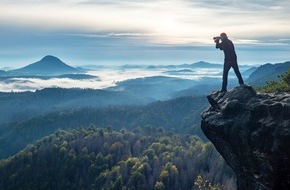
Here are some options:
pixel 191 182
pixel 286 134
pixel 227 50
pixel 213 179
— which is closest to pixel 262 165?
pixel 286 134

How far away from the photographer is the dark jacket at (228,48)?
47750 millimetres

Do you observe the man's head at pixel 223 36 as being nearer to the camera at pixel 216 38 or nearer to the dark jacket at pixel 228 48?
the dark jacket at pixel 228 48

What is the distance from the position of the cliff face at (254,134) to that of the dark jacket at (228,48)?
485cm

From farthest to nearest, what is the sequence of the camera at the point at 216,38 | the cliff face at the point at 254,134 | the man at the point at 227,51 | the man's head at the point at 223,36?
the camera at the point at 216,38, the man at the point at 227,51, the man's head at the point at 223,36, the cliff face at the point at 254,134

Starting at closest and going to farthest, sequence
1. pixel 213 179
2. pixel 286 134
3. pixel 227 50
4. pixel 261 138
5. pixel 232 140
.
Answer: pixel 286 134
pixel 261 138
pixel 232 140
pixel 227 50
pixel 213 179

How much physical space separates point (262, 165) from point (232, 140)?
4447 millimetres

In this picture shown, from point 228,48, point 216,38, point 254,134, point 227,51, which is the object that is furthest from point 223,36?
point 254,134

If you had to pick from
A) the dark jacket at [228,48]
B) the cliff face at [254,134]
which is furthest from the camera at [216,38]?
the cliff face at [254,134]

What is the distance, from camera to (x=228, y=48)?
48.0 metres

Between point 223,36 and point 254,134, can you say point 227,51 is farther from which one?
point 254,134

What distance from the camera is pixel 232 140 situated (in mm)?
→ 40938

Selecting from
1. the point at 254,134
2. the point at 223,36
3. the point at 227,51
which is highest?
the point at 223,36

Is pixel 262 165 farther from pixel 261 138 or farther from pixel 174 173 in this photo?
pixel 174 173

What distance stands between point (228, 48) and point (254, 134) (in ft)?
44.1
